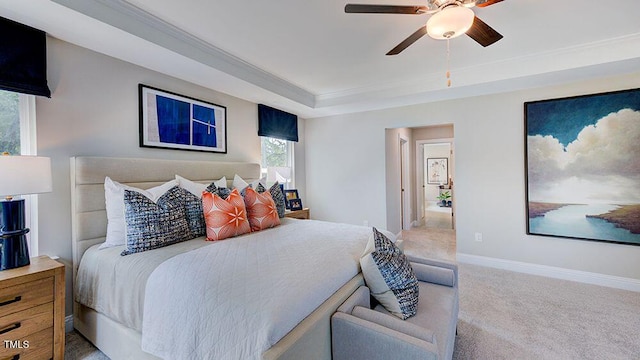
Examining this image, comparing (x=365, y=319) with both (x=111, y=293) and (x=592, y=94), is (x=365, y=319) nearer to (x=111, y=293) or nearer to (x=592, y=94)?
(x=111, y=293)

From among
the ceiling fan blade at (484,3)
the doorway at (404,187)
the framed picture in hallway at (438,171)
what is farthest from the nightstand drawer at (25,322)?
the framed picture in hallway at (438,171)

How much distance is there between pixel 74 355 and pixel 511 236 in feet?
15.3

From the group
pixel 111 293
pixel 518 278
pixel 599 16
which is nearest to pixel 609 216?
pixel 518 278

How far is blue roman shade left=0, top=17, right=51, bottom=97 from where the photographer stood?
1.80 m

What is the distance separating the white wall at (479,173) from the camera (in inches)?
121

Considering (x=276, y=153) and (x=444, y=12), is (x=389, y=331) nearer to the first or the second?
(x=444, y=12)

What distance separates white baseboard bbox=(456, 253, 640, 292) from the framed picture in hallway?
20.9 feet

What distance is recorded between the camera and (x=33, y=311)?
163 centimetres

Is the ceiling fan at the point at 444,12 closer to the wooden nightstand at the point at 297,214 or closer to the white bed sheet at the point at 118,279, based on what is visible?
the white bed sheet at the point at 118,279

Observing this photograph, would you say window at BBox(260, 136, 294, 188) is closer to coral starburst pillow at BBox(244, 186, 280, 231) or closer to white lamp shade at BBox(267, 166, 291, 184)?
white lamp shade at BBox(267, 166, 291, 184)

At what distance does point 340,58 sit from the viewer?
2.93m

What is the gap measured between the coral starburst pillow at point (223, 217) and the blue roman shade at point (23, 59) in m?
1.42

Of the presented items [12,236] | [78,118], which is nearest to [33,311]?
[12,236]

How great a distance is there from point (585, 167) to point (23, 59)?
17.8 feet
